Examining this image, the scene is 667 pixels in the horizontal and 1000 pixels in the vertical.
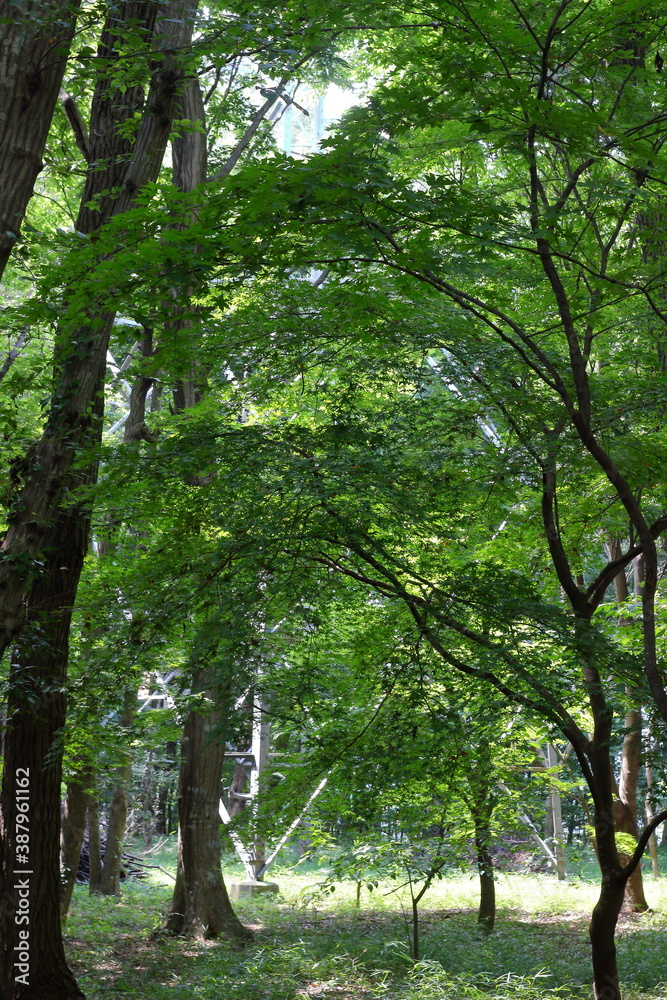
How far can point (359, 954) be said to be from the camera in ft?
28.6

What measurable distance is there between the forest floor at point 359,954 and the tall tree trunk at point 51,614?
2.15 m

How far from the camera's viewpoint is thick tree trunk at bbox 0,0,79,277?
340 cm

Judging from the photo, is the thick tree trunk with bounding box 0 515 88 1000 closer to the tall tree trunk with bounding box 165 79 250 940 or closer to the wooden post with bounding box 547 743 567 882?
the tall tree trunk with bounding box 165 79 250 940

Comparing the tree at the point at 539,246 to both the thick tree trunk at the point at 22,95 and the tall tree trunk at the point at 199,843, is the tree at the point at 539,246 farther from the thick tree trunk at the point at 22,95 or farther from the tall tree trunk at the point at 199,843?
the tall tree trunk at the point at 199,843

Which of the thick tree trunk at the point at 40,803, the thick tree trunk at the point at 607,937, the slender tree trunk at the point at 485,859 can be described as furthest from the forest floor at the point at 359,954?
the thick tree trunk at the point at 40,803

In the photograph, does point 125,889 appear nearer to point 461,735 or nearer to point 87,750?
point 87,750

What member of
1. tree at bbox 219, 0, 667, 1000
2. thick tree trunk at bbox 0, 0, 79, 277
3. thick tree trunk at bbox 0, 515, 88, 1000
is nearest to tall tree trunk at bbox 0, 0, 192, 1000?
thick tree trunk at bbox 0, 515, 88, 1000

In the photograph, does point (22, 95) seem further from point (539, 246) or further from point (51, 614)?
point (51, 614)

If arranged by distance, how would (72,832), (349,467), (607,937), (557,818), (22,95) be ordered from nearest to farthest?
(22,95), (349,467), (607,937), (72,832), (557,818)

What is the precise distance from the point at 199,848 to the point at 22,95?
8157mm

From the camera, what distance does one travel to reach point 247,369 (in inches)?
204

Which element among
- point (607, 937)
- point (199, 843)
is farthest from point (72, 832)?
point (607, 937)

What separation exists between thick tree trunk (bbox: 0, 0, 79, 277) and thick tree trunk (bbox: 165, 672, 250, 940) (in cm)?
693

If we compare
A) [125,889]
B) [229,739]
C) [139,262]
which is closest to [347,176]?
[139,262]
